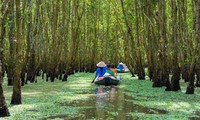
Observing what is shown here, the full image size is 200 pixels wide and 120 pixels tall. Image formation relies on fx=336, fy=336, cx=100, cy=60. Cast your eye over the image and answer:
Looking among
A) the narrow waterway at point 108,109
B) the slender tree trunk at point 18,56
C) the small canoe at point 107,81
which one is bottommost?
the narrow waterway at point 108,109

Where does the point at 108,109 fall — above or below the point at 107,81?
below

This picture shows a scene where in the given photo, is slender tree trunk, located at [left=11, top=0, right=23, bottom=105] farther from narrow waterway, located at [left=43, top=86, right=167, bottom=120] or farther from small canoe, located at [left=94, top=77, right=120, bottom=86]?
small canoe, located at [left=94, top=77, right=120, bottom=86]

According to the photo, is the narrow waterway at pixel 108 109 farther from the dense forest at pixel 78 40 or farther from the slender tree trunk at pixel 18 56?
the dense forest at pixel 78 40

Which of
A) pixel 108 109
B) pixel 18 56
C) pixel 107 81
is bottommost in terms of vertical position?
pixel 108 109

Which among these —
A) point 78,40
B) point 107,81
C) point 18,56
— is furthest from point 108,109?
point 78,40

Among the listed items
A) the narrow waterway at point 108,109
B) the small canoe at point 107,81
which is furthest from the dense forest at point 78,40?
the small canoe at point 107,81

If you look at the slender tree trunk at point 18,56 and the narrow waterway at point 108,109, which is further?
the slender tree trunk at point 18,56

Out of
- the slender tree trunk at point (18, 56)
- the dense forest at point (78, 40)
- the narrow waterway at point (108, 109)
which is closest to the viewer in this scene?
the narrow waterway at point (108, 109)

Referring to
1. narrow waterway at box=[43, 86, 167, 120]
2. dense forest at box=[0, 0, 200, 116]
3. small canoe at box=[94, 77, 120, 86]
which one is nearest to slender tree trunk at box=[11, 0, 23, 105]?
dense forest at box=[0, 0, 200, 116]

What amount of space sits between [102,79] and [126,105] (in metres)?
9.52

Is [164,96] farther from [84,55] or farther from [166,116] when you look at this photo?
[84,55]

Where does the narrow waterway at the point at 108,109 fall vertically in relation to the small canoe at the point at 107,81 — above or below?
below

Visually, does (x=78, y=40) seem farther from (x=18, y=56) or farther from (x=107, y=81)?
(x=18, y=56)

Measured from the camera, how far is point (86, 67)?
45.8 metres
